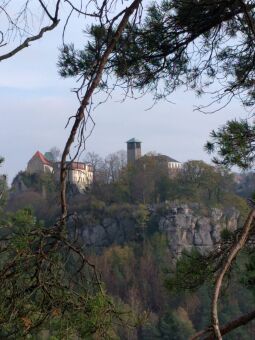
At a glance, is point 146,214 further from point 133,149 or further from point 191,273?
point 191,273

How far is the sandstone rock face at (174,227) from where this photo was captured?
3006 cm

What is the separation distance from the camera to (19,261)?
116cm

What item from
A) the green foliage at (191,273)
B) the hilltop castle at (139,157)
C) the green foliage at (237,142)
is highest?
the hilltop castle at (139,157)

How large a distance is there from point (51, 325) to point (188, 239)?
96.1 ft

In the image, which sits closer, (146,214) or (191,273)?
(191,273)

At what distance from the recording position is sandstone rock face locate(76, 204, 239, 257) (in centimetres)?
3006

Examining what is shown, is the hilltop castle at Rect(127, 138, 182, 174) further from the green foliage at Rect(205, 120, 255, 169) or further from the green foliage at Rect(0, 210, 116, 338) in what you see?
the green foliage at Rect(0, 210, 116, 338)

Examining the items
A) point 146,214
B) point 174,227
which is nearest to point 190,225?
point 174,227

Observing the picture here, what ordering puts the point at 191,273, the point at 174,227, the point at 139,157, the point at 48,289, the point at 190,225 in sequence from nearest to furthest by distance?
1. the point at 48,289
2. the point at 191,273
3. the point at 174,227
4. the point at 190,225
5. the point at 139,157

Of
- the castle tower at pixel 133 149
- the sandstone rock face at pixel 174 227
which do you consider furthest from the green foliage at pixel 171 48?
the castle tower at pixel 133 149

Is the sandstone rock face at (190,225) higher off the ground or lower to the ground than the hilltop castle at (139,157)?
lower

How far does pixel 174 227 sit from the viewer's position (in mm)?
30062

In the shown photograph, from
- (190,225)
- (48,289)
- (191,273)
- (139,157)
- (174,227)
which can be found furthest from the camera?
(139,157)

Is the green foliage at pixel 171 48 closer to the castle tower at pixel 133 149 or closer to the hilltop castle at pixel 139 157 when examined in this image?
the hilltop castle at pixel 139 157
